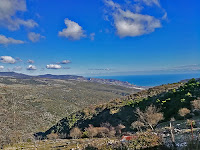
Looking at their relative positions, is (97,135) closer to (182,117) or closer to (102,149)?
(182,117)

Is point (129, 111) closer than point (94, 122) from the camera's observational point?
Yes

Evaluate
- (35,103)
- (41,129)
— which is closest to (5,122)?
A: (41,129)

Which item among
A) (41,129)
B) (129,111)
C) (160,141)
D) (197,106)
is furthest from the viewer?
(41,129)

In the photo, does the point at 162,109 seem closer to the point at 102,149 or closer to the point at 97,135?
the point at 97,135

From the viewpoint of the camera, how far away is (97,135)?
35.4m

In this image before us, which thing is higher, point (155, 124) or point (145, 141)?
point (145, 141)

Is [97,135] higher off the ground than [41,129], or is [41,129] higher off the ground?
[97,135]

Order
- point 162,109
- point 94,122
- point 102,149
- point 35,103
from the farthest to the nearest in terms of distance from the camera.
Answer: point 35,103 < point 94,122 < point 162,109 < point 102,149

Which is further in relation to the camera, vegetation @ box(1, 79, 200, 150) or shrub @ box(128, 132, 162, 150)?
vegetation @ box(1, 79, 200, 150)

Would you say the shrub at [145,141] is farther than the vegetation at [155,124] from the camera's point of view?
No

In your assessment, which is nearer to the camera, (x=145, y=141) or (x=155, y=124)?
(x=145, y=141)

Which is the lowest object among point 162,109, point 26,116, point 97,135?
point 26,116

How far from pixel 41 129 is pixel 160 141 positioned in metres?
94.8

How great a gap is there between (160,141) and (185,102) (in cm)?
1687
